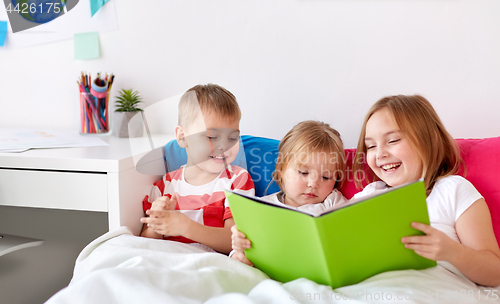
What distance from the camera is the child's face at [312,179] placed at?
42.2 inches

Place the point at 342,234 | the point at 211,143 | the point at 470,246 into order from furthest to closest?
the point at 211,143
the point at 470,246
the point at 342,234

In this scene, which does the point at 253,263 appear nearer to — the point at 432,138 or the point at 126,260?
the point at 126,260

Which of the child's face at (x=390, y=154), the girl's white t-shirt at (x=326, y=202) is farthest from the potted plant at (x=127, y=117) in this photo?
the child's face at (x=390, y=154)

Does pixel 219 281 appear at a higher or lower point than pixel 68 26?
lower

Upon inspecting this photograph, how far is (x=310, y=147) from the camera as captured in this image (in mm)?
1070

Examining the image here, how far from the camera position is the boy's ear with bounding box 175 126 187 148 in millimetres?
1139

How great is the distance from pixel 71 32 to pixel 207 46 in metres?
0.54

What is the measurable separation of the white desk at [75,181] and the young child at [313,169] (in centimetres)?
39

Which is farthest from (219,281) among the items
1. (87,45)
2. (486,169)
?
(87,45)

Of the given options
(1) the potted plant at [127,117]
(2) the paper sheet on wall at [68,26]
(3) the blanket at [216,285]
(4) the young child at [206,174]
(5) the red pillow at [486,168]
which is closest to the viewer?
(3) the blanket at [216,285]

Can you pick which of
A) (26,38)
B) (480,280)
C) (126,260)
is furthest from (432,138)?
(26,38)

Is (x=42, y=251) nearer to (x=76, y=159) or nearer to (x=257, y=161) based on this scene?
(x=76, y=159)

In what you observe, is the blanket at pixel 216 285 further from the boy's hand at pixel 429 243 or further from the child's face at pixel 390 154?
the child's face at pixel 390 154

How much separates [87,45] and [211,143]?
29.5 inches
